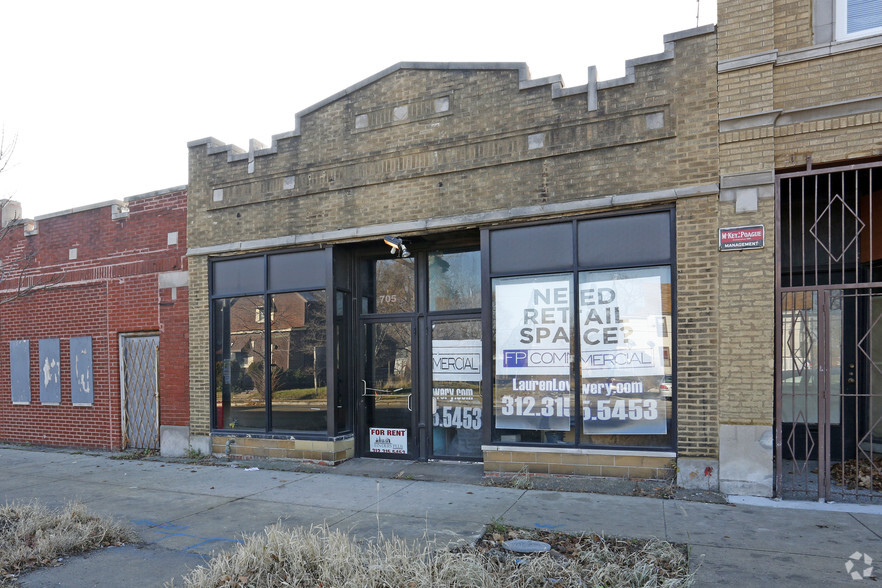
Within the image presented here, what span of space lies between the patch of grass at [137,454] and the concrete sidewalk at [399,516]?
4.51ft

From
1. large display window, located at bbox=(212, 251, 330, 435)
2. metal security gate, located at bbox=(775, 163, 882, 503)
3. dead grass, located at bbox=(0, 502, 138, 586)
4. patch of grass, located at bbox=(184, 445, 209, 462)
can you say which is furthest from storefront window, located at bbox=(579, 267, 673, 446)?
patch of grass, located at bbox=(184, 445, 209, 462)

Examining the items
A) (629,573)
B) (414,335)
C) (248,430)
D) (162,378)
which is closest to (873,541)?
(629,573)

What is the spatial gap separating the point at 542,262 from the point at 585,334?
119 cm

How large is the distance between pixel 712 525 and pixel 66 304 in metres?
12.8

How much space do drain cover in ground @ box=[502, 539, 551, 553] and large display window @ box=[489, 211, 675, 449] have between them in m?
2.67

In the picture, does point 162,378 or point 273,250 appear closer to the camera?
point 273,250

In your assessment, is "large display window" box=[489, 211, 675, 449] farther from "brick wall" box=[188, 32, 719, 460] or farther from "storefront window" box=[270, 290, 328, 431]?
"storefront window" box=[270, 290, 328, 431]

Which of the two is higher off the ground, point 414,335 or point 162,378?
point 414,335

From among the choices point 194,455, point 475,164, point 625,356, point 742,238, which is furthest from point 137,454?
point 742,238

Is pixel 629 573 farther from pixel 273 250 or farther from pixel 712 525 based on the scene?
pixel 273 250

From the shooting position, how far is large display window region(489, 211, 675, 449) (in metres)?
7.61

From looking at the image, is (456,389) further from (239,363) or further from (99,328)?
(99,328)

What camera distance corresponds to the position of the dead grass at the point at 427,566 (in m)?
4.43

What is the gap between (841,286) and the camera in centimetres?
669
